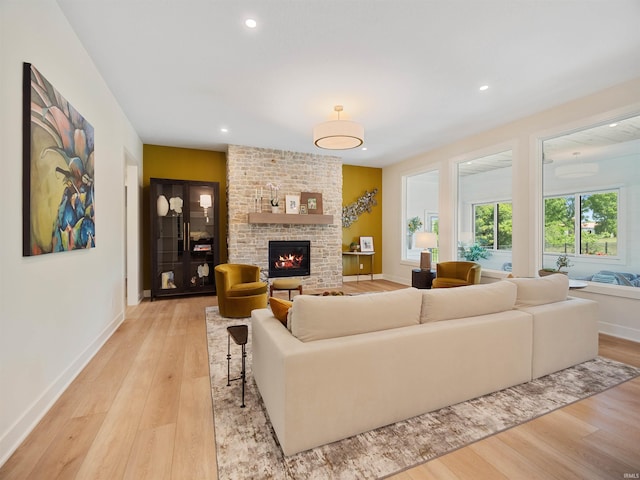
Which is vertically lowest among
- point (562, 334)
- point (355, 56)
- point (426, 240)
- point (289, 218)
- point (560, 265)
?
point (562, 334)

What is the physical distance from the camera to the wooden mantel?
18.7 ft

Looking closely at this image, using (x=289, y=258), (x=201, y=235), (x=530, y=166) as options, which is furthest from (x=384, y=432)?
(x=201, y=235)

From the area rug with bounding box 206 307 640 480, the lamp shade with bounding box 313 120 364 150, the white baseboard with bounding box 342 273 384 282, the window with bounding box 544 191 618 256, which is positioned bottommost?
the area rug with bounding box 206 307 640 480

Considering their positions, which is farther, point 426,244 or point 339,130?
point 426,244

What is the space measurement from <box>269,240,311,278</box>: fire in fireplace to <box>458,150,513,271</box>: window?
310cm

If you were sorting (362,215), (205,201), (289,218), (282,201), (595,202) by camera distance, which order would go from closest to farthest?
(595,202)
(205,201)
(289,218)
(282,201)
(362,215)

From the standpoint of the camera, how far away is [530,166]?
4297 mm

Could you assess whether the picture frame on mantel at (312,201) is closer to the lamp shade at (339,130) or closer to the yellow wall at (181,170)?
the yellow wall at (181,170)

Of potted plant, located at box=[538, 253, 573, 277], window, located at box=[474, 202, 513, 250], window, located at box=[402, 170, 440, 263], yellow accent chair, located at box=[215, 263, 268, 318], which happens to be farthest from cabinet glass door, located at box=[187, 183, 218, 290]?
potted plant, located at box=[538, 253, 573, 277]

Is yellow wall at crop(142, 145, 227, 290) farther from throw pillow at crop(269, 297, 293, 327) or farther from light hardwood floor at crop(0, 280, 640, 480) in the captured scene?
throw pillow at crop(269, 297, 293, 327)

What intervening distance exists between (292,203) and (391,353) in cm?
476

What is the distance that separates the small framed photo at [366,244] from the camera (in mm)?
7293

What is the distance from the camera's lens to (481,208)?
528cm

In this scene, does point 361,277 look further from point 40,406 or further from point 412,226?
point 40,406
